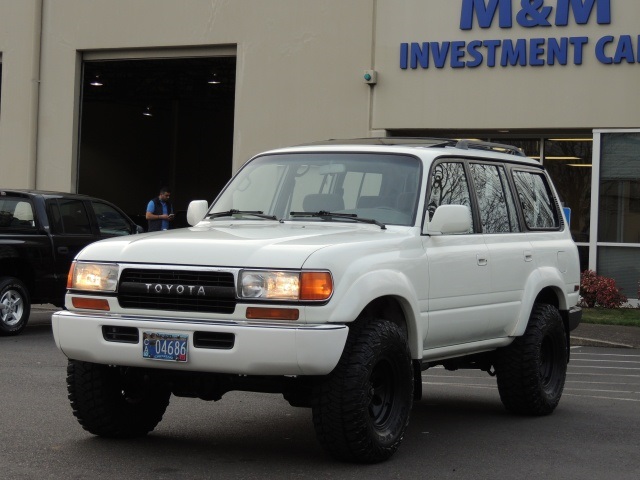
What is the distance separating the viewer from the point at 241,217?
8.23 metres

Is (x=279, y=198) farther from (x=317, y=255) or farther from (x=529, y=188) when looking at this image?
(x=529, y=188)

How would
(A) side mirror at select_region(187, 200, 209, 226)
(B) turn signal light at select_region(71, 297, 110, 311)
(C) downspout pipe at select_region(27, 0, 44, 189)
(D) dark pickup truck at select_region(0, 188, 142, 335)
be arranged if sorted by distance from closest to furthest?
(B) turn signal light at select_region(71, 297, 110, 311), (A) side mirror at select_region(187, 200, 209, 226), (D) dark pickup truck at select_region(0, 188, 142, 335), (C) downspout pipe at select_region(27, 0, 44, 189)

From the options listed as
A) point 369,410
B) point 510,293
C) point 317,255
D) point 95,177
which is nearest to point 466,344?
point 510,293

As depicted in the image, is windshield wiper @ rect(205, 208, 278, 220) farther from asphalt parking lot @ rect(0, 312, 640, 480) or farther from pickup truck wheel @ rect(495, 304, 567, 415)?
pickup truck wheel @ rect(495, 304, 567, 415)

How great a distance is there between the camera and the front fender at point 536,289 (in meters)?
8.85

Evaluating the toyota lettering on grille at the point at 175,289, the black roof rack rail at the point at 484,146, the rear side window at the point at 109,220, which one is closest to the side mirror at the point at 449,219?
the black roof rack rail at the point at 484,146

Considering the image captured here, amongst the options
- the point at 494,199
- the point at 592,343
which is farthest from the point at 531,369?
the point at 592,343

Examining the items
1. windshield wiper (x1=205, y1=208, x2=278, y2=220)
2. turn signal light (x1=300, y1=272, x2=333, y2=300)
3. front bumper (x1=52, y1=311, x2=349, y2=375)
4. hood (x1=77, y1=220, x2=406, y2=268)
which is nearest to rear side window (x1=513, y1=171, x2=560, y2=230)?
hood (x1=77, y1=220, x2=406, y2=268)

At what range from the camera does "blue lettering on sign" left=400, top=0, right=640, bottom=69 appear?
19906mm

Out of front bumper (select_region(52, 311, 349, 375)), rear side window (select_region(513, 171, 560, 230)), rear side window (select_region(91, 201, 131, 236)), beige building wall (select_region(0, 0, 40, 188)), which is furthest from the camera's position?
beige building wall (select_region(0, 0, 40, 188))

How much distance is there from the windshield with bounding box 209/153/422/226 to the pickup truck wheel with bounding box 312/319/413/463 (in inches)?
44.7

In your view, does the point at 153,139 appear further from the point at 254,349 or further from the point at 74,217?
the point at 254,349

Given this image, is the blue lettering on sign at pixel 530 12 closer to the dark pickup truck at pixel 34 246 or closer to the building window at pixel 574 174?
the building window at pixel 574 174

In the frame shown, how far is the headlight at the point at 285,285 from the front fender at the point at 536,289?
8.79 ft
